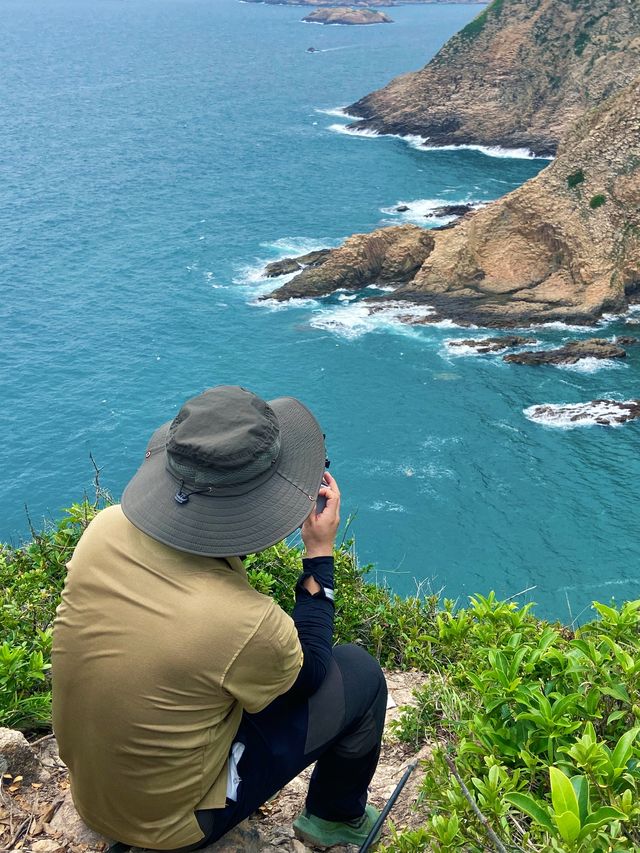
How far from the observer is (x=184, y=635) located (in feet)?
9.07

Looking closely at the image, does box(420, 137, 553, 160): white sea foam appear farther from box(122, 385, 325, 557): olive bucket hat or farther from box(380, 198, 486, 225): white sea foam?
box(122, 385, 325, 557): olive bucket hat

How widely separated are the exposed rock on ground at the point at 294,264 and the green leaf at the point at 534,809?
43863 mm

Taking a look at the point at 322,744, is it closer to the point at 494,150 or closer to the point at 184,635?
the point at 184,635

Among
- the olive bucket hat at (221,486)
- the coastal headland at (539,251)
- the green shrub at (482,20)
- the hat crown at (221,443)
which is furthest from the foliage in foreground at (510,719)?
the green shrub at (482,20)

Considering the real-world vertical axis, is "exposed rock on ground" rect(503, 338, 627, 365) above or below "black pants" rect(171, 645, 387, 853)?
below

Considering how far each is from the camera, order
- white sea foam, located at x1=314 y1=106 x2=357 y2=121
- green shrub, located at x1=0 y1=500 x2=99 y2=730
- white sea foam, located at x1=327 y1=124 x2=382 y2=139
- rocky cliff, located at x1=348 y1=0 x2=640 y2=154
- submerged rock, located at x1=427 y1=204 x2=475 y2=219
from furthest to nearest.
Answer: white sea foam, located at x1=314 y1=106 x2=357 y2=121 → white sea foam, located at x1=327 y1=124 x2=382 y2=139 → rocky cliff, located at x1=348 y1=0 x2=640 y2=154 → submerged rock, located at x1=427 y1=204 x2=475 y2=219 → green shrub, located at x1=0 y1=500 x2=99 y2=730

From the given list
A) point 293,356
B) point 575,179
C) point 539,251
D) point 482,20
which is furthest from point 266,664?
point 482,20

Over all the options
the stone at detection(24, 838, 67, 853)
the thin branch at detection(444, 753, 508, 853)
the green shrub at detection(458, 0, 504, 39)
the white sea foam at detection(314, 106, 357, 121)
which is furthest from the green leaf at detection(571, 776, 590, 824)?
the white sea foam at detection(314, 106, 357, 121)

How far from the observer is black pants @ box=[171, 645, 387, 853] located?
330cm

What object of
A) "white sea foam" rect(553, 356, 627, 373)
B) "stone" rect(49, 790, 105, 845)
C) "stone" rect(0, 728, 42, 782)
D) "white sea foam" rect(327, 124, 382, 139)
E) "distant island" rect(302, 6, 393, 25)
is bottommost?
"white sea foam" rect(553, 356, 627, 373)

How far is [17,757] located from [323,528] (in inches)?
75.8

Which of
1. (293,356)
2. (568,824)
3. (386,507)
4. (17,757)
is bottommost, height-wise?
(386,507)

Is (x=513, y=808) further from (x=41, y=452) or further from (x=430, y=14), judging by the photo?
(x=430, y=14)

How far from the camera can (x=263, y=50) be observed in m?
130
